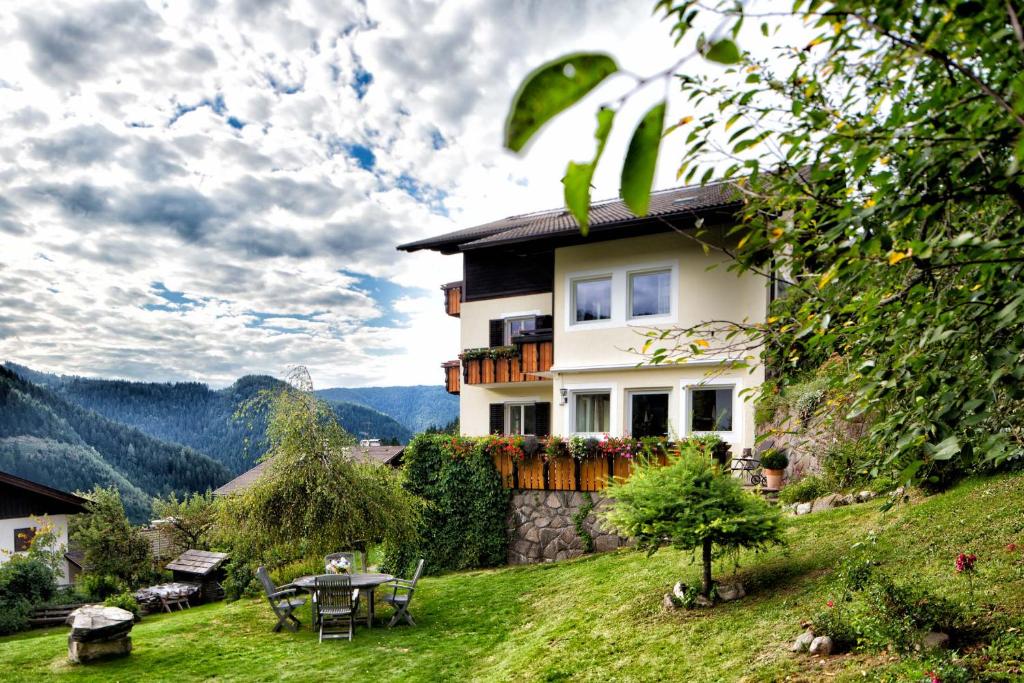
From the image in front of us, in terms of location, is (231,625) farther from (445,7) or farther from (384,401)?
(384,401)

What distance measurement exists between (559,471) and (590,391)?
Result: 7.56 feet

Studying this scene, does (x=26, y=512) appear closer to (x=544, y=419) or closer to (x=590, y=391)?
(x=544, y=419)

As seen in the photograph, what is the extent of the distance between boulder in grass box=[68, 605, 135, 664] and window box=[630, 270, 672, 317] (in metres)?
11.0

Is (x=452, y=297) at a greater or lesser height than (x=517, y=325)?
greater

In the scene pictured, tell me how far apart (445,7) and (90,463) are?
178 ft

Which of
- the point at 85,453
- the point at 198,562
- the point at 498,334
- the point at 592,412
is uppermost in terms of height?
the point at 498,334

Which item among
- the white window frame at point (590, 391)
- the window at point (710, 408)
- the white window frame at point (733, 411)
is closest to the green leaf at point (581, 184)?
the white window frame at point (733, 411)

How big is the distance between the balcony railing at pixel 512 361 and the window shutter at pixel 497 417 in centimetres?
135

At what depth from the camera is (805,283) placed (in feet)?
10.1

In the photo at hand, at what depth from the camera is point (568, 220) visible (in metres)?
16.1

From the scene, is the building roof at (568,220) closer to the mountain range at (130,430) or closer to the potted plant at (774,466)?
the potted plant at (774,466)

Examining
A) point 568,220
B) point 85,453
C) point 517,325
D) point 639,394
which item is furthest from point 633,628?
point 85,453

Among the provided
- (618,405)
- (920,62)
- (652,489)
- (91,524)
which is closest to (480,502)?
(618,405)

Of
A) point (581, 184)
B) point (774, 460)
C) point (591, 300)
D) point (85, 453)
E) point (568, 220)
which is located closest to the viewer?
point (581, 184)
